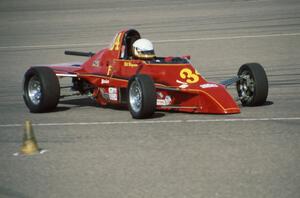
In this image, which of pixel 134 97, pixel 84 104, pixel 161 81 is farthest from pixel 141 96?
pixel 84 104

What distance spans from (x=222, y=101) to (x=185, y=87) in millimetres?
635

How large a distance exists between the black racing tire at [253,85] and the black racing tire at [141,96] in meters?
1.86

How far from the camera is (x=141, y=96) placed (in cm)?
1149

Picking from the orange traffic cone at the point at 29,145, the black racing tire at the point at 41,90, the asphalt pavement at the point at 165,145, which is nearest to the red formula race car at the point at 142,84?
the black racing tire at the point at 41,90

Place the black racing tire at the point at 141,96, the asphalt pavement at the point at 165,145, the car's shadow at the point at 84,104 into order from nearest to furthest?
the asphalt pavement at the point at 165,145, the black racing tire at the point at 141,96, the car's shadow at the point at 84,104

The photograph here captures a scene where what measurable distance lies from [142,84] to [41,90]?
2.35m

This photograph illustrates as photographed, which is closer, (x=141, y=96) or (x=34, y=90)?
(x=141, y=96)

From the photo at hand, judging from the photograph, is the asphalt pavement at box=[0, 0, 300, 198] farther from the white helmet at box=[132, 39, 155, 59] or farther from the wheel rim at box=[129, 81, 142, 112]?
the white helmet at box=[132, 39, 155, 59]

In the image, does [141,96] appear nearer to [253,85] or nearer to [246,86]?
[253,85]

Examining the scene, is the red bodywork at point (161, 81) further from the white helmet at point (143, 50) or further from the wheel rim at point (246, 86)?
the wheel rim at point (246, 86)

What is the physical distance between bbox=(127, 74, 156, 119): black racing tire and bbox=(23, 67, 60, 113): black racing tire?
5.47 ft

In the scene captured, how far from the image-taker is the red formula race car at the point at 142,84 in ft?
38.7

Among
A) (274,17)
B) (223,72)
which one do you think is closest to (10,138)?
(223,72)

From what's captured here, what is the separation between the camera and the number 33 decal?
12.3 metres
